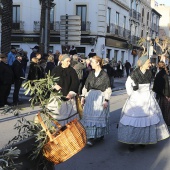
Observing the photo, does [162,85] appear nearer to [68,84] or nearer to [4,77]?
[68,84]

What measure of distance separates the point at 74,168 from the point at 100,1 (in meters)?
27.0

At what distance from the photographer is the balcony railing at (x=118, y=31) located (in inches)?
1316

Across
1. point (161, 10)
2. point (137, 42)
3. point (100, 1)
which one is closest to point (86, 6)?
point (100, 1)

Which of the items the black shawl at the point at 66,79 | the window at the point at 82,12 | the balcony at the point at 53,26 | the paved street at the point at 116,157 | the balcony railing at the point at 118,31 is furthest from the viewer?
the balcony railing at the point at 118,31

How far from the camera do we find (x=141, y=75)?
6461 mm

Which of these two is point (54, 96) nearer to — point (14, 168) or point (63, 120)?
point (14, 168)

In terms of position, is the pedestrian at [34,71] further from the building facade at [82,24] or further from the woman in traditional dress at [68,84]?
the building facade at [82,24]

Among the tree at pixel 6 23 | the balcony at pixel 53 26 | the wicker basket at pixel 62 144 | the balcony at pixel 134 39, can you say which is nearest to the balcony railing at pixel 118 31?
the balcony at pixel 134 39

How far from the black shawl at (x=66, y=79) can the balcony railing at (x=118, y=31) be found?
27600mm

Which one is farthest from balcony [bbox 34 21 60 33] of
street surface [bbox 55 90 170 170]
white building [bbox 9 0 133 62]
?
street surface [bbox 55 90 170 170]

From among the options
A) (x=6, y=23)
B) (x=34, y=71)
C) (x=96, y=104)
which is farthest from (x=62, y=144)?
(x=6, y=23)

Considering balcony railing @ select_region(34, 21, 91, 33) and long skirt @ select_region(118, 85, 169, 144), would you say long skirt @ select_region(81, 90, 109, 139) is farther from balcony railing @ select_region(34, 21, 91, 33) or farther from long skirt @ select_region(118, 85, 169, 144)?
balcony railing @ select_region(34, 21, 91, 33)

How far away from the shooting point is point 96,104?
6.49 meters

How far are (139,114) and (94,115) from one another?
83 cm
